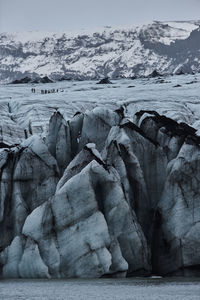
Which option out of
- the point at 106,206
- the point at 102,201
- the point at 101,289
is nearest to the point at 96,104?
the point at 102,201

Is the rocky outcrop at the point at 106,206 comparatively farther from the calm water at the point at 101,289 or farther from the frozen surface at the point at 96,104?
the frozen surface at the point at 96,104

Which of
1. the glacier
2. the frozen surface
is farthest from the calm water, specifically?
the frozen surface

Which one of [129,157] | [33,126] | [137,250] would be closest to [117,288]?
[137,250]

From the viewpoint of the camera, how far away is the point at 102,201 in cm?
3512

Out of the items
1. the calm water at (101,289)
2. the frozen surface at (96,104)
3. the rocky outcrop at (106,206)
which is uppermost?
the frozen surface at (96,104)

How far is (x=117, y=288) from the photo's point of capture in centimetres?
3136

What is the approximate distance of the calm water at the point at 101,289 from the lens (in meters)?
29.6

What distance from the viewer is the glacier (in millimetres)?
33312

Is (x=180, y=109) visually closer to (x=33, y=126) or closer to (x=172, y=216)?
(x=33, y=126)

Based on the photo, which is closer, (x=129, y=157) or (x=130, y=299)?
(x=130, y=299)

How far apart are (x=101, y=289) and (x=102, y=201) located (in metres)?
5.30

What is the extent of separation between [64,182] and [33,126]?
2896 cm

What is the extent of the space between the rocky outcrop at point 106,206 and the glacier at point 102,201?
0.05 meters

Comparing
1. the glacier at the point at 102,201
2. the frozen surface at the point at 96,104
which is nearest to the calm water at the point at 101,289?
the glacier at the point at 102,201
